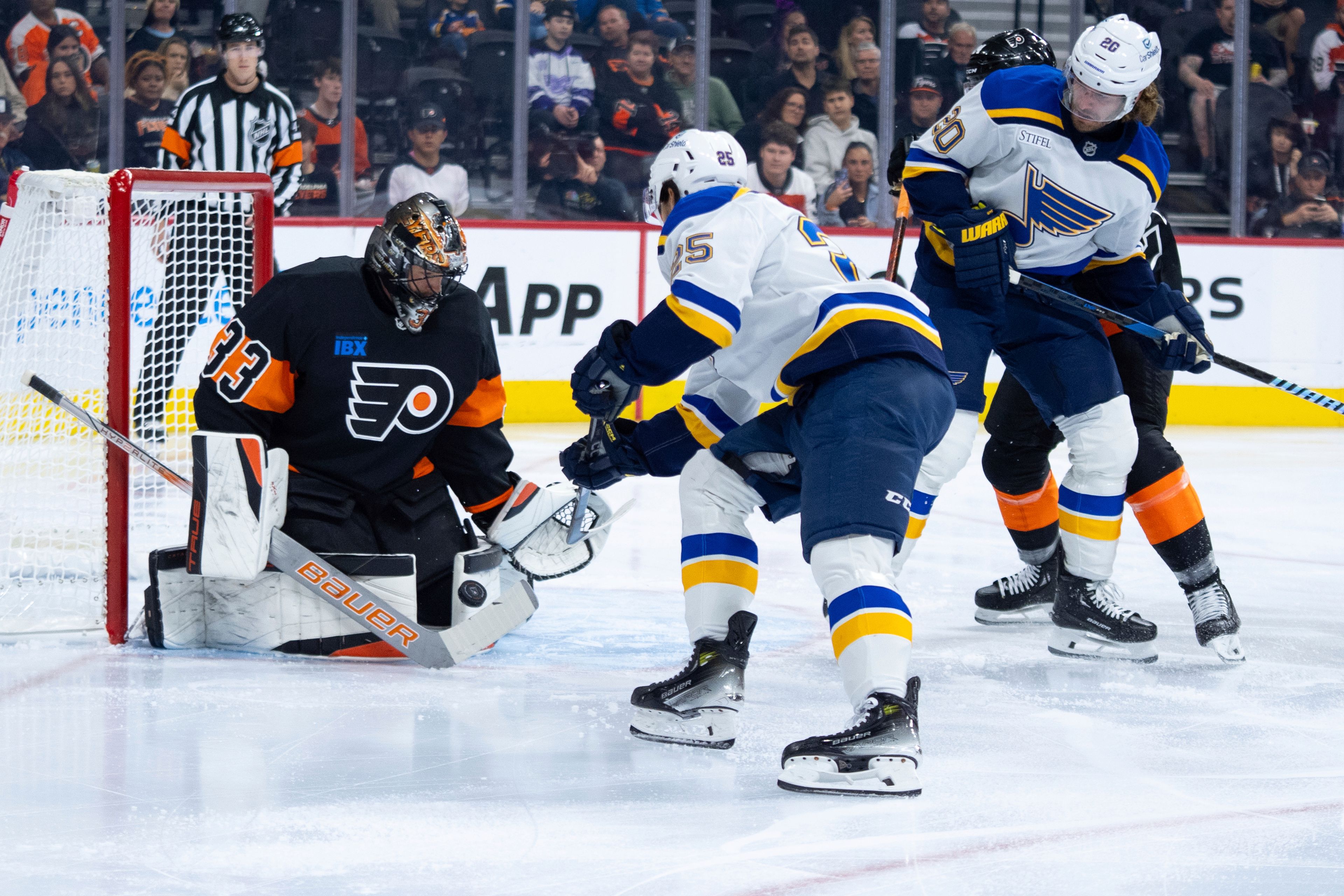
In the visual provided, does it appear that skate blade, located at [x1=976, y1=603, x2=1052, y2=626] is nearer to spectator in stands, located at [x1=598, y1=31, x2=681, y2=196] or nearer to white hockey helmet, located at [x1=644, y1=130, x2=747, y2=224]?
white hockey helmet, located at [x1=644, y1=130, x2=747, y2=224]

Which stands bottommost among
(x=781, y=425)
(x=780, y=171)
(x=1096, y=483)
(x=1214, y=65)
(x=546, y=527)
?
(x=546, y=527)

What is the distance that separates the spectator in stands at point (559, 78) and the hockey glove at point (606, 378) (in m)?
4.63

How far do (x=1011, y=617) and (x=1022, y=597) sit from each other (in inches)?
1.9

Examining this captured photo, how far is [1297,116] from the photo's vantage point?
23.2 feet

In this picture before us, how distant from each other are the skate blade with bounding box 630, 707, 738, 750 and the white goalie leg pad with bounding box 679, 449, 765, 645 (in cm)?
10

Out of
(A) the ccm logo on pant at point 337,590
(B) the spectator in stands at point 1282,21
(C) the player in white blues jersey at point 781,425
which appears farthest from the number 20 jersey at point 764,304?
(B) the spectator in stands at point 1282,21

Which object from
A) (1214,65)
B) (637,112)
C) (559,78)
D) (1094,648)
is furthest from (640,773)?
(1214,65)

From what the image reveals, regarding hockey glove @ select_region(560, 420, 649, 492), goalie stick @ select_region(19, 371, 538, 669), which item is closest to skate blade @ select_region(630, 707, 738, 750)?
hockey glove @ select_region(560, 420, 649, 492)

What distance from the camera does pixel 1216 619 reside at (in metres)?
2.64

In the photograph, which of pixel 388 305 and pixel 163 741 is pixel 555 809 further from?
pixel 388 305

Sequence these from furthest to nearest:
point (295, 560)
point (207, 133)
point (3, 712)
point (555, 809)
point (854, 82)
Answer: point (854, 82), point (207, 133), point (295, 560), point (3, 712), point (555, 809)

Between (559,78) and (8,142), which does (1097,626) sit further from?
(8,142)

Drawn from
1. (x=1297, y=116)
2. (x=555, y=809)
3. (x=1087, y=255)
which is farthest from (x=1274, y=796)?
(x=1297, y=116)

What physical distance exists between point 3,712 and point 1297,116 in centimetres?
663
